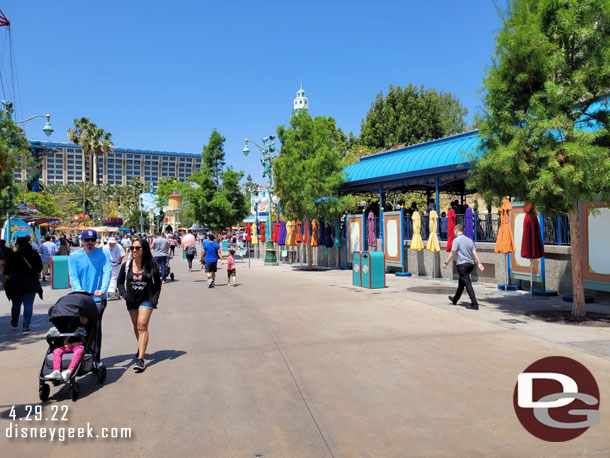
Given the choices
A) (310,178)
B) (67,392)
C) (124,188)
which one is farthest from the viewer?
(124,188)

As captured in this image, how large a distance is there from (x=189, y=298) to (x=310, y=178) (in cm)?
941

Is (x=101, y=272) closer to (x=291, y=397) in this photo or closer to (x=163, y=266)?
(x=291, y=397)

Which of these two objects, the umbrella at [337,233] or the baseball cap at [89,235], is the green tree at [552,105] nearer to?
the baseball cap at [89,235]

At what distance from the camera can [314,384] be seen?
212 inches

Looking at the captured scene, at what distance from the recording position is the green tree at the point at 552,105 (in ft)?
26.5

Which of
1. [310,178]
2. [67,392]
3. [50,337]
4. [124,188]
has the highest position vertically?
[124,188]

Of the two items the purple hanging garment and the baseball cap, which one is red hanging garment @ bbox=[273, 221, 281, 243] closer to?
the purple hanging garment

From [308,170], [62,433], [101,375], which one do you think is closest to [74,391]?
[101,375]

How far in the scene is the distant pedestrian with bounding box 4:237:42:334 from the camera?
8828 mm

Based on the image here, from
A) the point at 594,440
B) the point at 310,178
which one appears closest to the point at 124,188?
the point at 310,178

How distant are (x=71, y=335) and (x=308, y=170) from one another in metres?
16.5

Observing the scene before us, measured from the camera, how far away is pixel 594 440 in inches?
154

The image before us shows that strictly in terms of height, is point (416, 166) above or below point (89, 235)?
above

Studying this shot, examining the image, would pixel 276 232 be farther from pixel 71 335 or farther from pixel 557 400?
pixel 557 400
